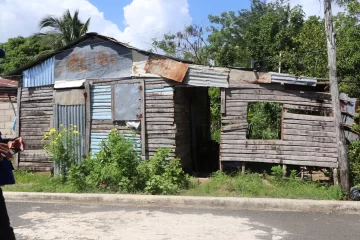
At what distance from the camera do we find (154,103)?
9.30m

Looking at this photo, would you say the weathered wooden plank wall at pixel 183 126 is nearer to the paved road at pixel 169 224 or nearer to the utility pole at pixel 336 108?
the paved road at pixel 169 224

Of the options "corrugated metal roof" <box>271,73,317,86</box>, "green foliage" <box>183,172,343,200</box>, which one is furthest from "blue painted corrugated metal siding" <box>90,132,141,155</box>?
"corrugated metal roof" <box>271,73,317,86</box>

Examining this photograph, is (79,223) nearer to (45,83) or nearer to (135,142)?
(135,142)

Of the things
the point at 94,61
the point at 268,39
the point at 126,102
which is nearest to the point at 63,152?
the point at 126,102

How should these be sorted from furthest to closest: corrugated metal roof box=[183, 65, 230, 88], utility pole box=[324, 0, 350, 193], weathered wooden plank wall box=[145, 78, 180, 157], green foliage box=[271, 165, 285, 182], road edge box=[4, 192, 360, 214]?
weathered wooden plank wall box=[145, 78, 180, 157] < corrugated metal roof box=[183, 65, 230, 88] < green foliage box=[271, 165, 285, 182] < utility pole box=[324, 0, 350, 193] < road edge box=[4, 192, 360, 214]

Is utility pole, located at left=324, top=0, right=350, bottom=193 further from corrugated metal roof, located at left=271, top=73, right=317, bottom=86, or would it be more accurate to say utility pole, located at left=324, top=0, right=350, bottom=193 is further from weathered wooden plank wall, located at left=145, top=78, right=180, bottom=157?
weathered wooden plank wall, located at left=145, top=78, right=180, bottom=157

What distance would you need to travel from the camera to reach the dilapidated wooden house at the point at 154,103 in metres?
8.41

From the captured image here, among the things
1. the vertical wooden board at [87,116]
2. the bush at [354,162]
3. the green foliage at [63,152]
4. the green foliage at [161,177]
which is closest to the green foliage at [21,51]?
the vertical wooden board at [87,116]

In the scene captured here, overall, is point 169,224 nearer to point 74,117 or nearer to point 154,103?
point 154,103

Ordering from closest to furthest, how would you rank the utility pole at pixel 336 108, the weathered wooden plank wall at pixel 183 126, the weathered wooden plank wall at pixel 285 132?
the utility pole at pixel 336 108, the weathered wooden plank wall at pixel 285 132, the weathered wooden plank wall at pixel 183 126

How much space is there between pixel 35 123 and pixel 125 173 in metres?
4.19

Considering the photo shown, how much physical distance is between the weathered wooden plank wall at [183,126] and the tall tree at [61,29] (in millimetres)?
17900

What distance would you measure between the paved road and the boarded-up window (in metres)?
3.21

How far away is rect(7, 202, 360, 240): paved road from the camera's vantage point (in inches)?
199
